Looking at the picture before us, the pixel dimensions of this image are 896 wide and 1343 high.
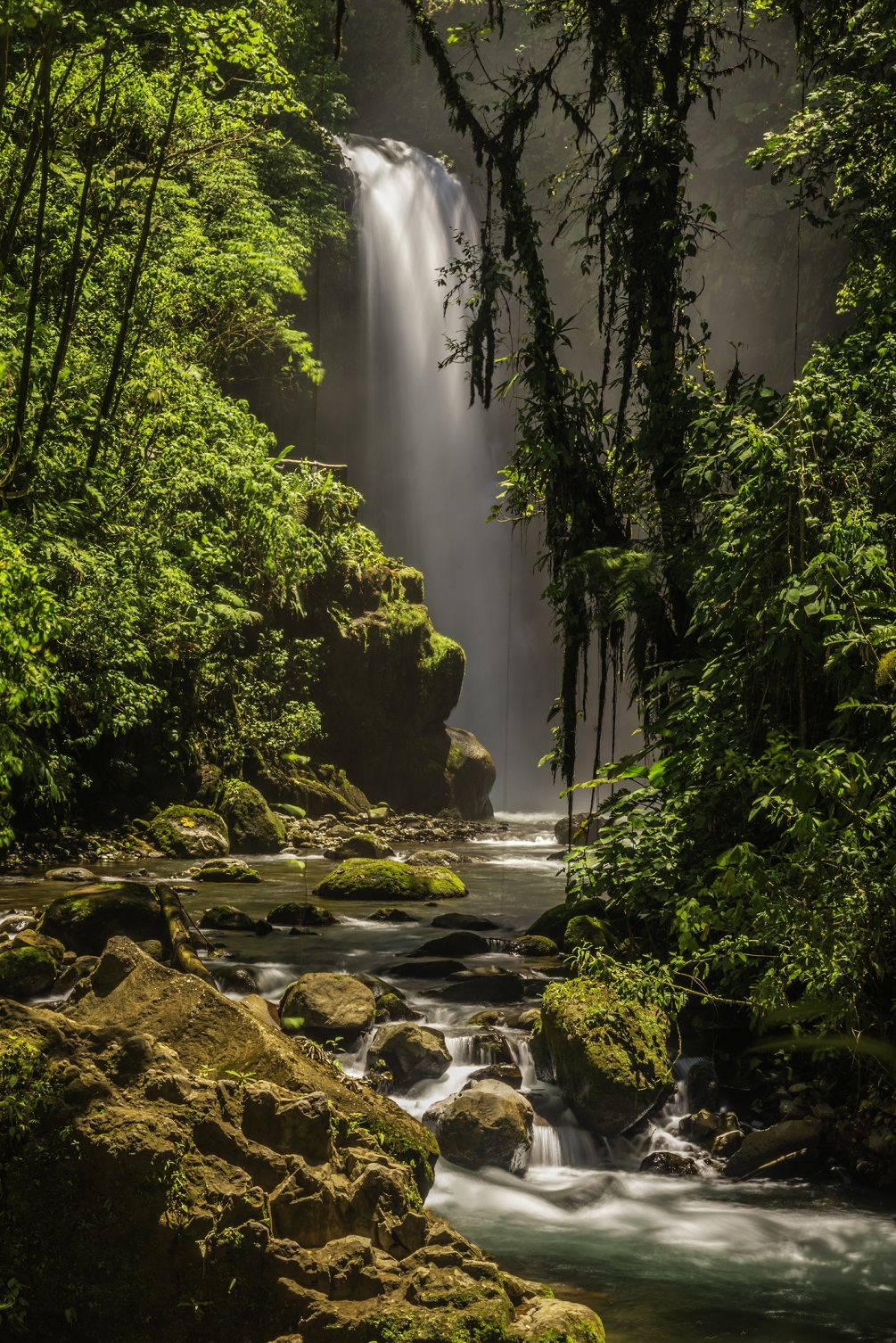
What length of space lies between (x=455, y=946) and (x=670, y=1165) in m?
4.29

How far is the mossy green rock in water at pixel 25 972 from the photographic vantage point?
807cm

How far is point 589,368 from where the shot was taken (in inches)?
1407

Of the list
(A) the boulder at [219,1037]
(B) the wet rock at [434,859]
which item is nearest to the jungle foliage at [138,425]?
(A) the boulder at [219,1037]

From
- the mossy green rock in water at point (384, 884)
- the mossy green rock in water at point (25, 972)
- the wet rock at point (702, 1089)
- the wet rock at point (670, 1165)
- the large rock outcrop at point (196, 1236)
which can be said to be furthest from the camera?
the mossy green rock in water at point (384, 884)

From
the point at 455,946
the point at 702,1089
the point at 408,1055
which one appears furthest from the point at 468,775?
the point at 702,1089

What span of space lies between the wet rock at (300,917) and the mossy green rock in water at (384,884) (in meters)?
1.68

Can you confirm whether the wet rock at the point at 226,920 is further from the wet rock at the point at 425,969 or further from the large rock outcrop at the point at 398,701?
the large rock outcrop at the point at 398,701

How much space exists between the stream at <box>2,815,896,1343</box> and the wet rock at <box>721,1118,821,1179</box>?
11 centimetres

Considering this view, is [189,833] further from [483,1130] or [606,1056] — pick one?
[606,1056]

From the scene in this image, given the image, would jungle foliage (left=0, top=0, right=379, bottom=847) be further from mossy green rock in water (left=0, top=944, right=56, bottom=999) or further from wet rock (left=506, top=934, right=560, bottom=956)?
wet rock (left=506, top=934, right=560, bottom=956)

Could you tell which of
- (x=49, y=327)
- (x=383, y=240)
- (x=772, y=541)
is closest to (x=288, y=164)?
(x=383, y=240)

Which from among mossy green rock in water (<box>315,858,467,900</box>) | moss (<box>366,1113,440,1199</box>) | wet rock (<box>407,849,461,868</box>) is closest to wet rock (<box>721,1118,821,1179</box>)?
moss (<box>366,1113,440,1199</box>)

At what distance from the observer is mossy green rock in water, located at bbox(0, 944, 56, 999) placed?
8070mm

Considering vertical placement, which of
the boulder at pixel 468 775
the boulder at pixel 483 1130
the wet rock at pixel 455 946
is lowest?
the boulder at pixel 483 1130
